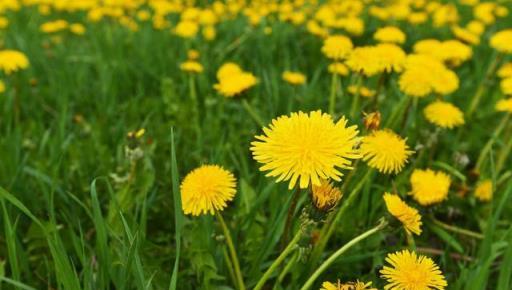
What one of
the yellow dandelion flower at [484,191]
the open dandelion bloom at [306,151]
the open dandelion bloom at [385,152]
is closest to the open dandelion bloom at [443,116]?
the yellow dandelion flower at [484,191]

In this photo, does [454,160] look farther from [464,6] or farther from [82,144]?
[464,6]

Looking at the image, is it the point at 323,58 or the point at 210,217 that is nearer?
the point at 210,217

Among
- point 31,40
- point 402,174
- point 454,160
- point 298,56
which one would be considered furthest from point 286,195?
point 31,40

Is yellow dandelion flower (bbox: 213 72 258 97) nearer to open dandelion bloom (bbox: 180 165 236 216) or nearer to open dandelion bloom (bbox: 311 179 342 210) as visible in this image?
open dandelion bloom (bbox: 180 165 236 216)

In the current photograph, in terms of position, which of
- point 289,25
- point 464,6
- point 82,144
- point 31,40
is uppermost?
point 464,6

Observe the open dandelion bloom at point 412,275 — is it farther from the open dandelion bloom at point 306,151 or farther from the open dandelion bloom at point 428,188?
the open dandelion bloom at point 428,188

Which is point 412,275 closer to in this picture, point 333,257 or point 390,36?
point 333,257

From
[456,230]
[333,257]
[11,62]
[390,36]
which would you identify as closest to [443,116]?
[456,230]
